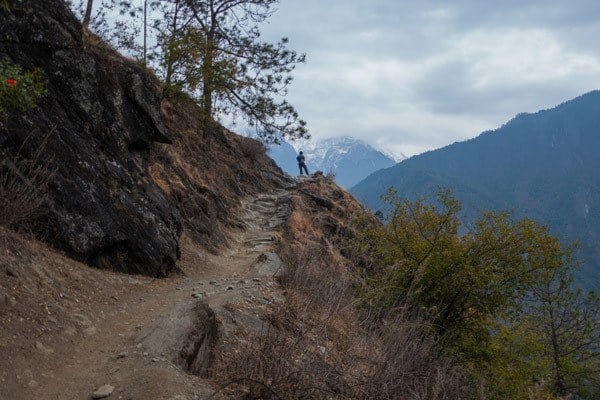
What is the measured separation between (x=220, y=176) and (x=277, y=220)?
119 inches

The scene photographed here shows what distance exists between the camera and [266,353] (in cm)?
425

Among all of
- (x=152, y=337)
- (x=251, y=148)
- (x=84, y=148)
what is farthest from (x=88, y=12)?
(x=152, y=337)

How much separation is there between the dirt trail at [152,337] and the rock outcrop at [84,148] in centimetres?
85

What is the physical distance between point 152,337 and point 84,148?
4.22m

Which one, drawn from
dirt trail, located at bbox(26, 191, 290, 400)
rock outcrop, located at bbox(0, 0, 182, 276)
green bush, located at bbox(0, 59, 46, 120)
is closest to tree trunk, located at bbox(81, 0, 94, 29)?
rock outcrop, located at bbox(0, 0, 182, 276)

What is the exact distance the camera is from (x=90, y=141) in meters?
8.12

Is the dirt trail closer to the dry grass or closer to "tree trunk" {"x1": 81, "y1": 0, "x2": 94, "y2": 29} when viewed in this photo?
"tree trunk" {"x1": 81, "y1": 0, "x2": 94, "y2": 29}

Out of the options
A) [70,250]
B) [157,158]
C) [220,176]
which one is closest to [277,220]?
[220,176]

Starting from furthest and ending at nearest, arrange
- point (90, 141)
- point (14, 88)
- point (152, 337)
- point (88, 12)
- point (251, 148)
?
1. point (251, 148)
2. point (88, 12)
3. point (90, 141)
4. point (152, 337)
5. point (14, 88)

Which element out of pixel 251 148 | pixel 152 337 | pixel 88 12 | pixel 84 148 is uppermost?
pixel 88 12

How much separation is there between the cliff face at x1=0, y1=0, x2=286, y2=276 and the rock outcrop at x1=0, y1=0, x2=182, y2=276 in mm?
18

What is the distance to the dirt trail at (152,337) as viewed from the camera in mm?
4016

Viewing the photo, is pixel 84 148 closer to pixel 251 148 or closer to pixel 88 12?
pixel 88 12

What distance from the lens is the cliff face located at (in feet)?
22.5
